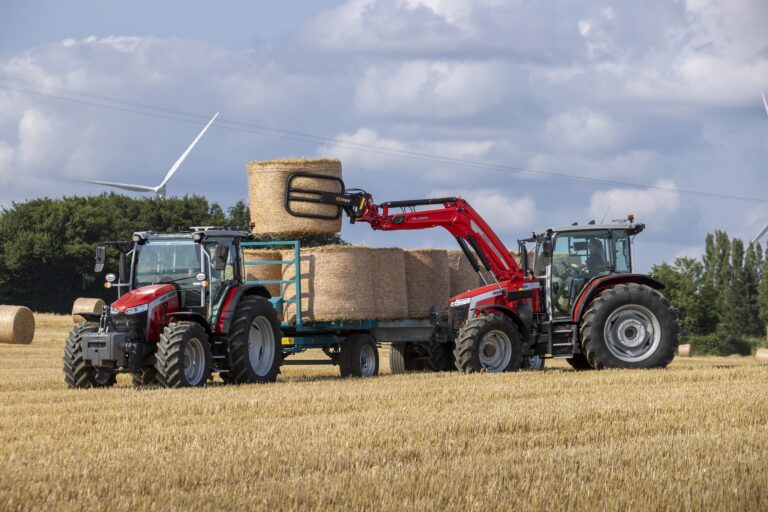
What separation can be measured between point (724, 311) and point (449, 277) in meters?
85.7

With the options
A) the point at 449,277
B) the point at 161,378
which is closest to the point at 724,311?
the point at 449,277

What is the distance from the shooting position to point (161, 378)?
1625 centimetres

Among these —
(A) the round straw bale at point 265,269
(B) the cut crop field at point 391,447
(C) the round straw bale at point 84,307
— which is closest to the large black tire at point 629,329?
(B) the cut crop field at point 391,447

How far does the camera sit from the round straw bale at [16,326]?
1318 inches

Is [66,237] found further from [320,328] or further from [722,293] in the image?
[722,293]

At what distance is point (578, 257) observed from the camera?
64.7 ft

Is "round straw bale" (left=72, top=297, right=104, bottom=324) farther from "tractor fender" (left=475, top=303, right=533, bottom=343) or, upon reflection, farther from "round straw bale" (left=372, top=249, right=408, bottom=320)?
"tractor fender" (left=475, top=303, right=533, bottom=343)

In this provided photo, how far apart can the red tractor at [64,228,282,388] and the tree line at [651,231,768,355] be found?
5759 cm

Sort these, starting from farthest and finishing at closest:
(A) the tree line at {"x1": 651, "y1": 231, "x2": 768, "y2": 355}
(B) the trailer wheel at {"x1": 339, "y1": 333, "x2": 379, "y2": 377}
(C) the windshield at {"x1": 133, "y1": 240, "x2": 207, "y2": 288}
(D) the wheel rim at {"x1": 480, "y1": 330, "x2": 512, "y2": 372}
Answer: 1. (A) the tree line at {"x1": 651, "y1": 231, "x2": 768, "y2": 355}
2. (B) the trailer wheel at {"x1": 339, "y1": 333, "x2": 379, "y2": 377}
3. (D) the wheel rim at {"x1": 480, "y1": 330, "x2": 512, "y2": 372}
4. (C) the windshield at {"x1": 133, "y1": 240, "x2": 207, "y2": 288}

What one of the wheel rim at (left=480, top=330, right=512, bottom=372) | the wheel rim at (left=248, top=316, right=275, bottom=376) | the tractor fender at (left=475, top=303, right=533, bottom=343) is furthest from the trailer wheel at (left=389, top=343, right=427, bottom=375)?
the wheel rim at (left=248, top=316, right=275, bottom=376)

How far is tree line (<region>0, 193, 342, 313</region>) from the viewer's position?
63031 mm

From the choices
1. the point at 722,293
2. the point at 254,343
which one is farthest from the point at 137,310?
the point at 722,293

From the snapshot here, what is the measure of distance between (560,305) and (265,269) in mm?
4718

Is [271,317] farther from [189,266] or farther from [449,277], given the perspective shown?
[449,277]
